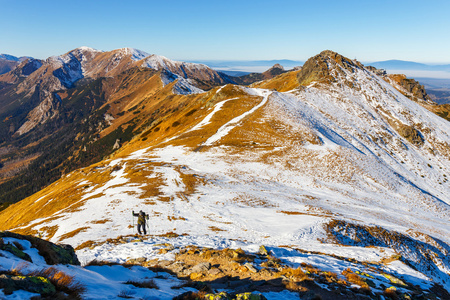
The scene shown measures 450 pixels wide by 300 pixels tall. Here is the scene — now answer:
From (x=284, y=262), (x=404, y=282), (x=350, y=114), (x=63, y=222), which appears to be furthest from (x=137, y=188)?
(x=350, y=114)

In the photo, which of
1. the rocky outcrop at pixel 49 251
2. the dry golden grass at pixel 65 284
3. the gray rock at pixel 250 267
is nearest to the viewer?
the dry golden grass at pixel 65 284

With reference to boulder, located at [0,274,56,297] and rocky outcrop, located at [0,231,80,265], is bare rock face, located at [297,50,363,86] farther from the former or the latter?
boulder, located at [0,274,56,297]

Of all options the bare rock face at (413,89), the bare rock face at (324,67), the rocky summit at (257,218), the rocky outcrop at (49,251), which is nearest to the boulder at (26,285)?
the rocky summit at (257,218)

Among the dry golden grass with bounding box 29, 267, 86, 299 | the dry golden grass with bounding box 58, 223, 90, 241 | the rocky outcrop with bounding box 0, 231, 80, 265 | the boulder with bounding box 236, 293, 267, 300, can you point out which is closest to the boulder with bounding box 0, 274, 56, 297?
the dry golden grass with bounding box 29, 267, 86, 299

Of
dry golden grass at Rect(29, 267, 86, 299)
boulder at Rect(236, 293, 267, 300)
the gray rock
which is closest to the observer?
dry golden grass at Rect(29, 267, 86, 299)

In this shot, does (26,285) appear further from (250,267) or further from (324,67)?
(324,67)

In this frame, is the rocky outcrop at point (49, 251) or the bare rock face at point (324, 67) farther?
the bare rock face at point (324, 67)

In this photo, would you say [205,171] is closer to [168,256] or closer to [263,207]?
[263,207]

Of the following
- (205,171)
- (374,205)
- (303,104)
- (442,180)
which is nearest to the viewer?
(374,205)

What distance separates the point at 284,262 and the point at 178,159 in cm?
4332

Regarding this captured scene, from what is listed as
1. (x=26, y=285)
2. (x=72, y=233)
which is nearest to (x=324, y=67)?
(x=72, y=233)

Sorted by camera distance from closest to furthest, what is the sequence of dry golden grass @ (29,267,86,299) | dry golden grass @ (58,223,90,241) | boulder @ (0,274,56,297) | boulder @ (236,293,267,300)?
boulder @ (0,274,56,297)
dry golden grass @ (29,267,86,299)
boulder @ (236,293,267,300)
dry golden grass @ (58,223,90,241)

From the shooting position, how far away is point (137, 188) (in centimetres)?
3856

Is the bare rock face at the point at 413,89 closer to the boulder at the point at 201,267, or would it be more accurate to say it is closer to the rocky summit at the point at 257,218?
the rocky summit at the point at 257,218
